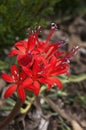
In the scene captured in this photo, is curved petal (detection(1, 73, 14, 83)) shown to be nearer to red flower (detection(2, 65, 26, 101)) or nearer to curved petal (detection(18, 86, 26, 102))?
red flower (detection(2, 65, 26, 101))

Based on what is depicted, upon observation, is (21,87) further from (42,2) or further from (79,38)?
(79,38)

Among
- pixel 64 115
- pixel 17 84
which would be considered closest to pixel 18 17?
pixel 64 115

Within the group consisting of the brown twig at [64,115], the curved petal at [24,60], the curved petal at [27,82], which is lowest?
the brown twig at [64,115]

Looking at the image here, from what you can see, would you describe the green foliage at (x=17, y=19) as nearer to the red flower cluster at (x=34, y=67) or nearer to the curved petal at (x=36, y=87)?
the red flower cluster at (x=34, y=67)

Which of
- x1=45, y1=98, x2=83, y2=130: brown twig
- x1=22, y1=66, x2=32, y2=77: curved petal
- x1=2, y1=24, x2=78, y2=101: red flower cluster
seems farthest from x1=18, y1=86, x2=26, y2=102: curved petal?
x1=45, y1=98, x2=83, y2=130: brown twig

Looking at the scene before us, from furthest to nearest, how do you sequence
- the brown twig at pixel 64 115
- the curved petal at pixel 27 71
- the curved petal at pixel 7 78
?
the brown twig at pixel 64 115, the curved petal at pixel 7 78, the curved petal at pixel 27 71

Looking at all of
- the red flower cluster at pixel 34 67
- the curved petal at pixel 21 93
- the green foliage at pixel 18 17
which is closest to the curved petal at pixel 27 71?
the red flower cluster at pixel 34 67

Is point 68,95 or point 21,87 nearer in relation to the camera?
point 21,87

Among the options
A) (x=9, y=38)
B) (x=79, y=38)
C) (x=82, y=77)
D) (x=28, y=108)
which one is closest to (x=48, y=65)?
(x=28, y=108)
